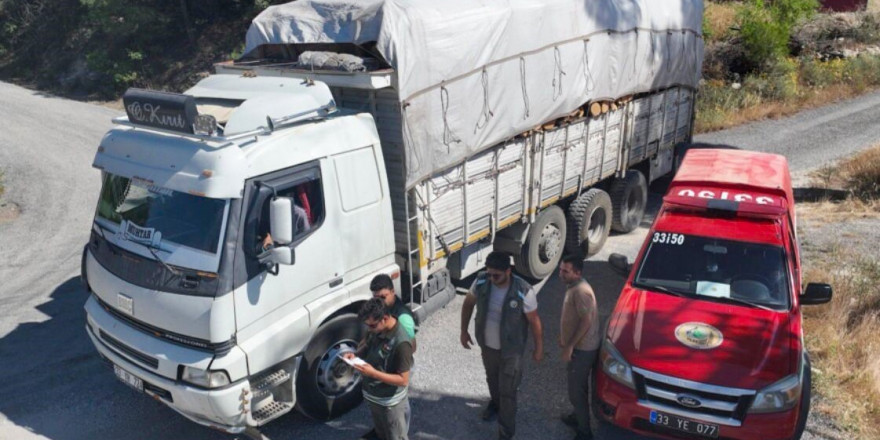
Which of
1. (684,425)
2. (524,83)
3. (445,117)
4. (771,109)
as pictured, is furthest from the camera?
(771,109)

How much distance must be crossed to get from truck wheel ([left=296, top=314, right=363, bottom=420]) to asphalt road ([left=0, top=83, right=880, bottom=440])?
0.20 meters

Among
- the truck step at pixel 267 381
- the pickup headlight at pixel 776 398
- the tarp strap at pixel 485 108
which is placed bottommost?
the pickup headlight at pixel 776 398

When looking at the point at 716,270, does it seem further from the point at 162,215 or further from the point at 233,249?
the point at 162,215

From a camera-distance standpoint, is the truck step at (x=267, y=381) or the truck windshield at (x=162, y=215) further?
the truck step at (x=267, y=381)

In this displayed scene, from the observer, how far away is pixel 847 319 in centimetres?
758

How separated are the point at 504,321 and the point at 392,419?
1.11 meters

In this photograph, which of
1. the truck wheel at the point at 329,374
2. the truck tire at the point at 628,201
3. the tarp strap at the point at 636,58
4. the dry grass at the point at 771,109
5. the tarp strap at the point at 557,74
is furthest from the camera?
the dry grass at the point at 771,109

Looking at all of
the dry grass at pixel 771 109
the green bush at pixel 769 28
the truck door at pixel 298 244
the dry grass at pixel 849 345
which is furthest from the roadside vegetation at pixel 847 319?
the green bush at pixel 769 28

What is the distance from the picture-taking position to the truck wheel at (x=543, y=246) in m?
8.83

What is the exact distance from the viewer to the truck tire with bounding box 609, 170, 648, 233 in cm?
1066

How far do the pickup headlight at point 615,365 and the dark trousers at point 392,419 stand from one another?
1717 millimetres

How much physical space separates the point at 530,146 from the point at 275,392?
4380 mm

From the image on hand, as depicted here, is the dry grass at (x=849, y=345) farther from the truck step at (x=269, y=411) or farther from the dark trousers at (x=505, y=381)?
the truck step at (x=269, y=411)

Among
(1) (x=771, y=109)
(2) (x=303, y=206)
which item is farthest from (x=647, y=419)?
(1) (x=771, y=109)
